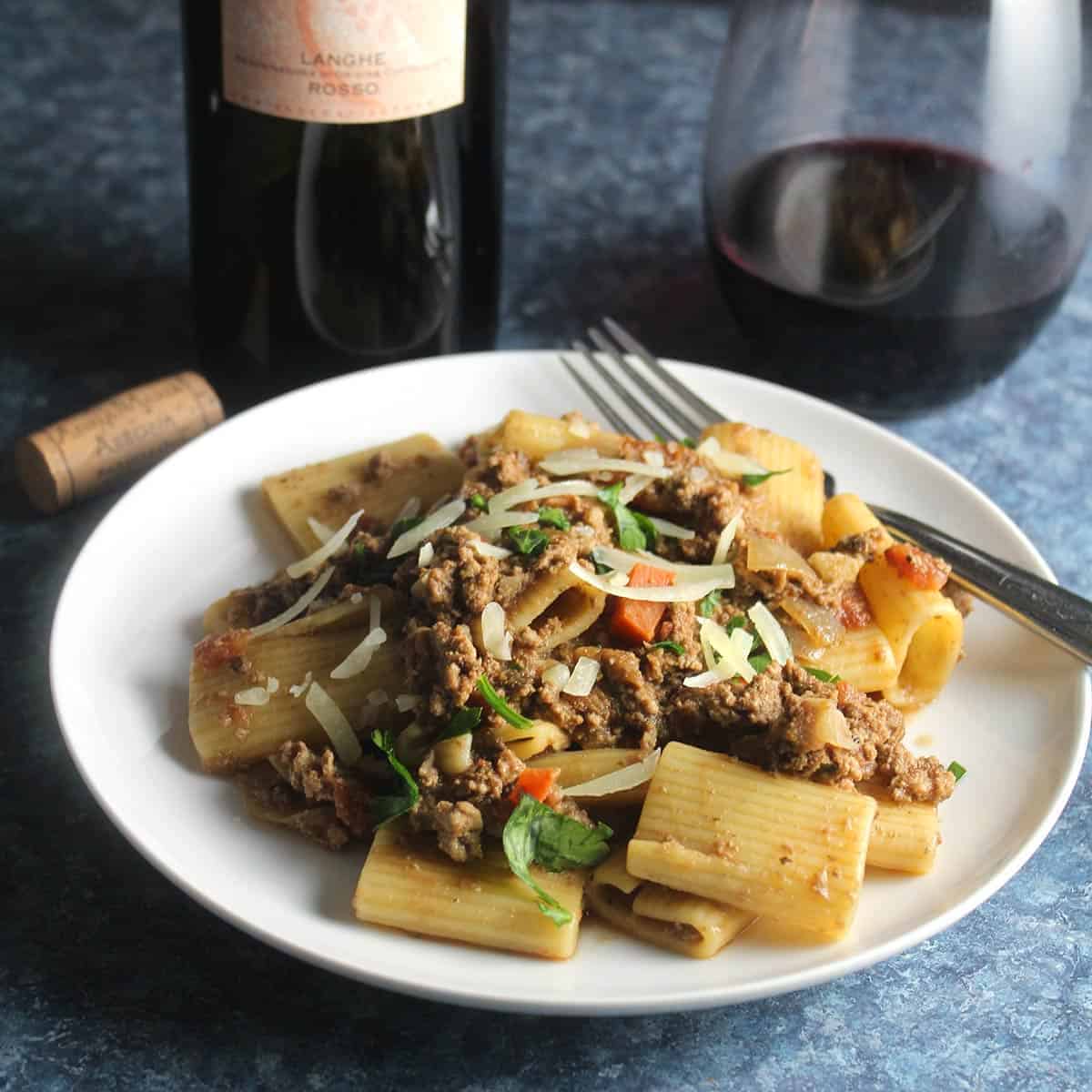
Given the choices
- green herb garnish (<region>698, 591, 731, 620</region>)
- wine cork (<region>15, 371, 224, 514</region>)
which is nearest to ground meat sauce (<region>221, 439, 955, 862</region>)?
green herb garnish (<region>698, 591, 731, 620</region>)

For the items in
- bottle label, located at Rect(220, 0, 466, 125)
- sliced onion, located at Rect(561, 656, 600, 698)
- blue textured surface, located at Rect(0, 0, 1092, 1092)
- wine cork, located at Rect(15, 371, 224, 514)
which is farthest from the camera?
wine cork, located at Rect(15, 371, 224, 514)

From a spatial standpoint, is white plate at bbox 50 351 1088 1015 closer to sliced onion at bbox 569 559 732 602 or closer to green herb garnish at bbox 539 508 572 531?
sliced onion at bbox 569 559 732 602

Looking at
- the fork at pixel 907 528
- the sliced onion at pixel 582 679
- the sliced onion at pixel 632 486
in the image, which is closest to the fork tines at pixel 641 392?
the fork at pixel 907 528

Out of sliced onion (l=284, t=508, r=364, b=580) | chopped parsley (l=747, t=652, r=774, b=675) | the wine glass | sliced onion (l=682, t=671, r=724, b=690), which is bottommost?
sliced onion (l=284, t=508, r=364, b=580)

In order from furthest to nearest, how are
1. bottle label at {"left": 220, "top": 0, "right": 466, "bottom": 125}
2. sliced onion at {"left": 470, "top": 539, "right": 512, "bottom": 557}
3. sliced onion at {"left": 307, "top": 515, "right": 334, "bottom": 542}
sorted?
1. bottle label at {"left": 220, "top": 0, "right": 466, "bottom": 125}
2. sliced onion at {"left": 307, "top": 515, "right": 334, "bottom": 542}
3. sliced onion at {"left": 470, "top": 539, "right": 512, "bottom": 557}

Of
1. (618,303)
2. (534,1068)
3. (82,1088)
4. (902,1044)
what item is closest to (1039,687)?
(902,1044)

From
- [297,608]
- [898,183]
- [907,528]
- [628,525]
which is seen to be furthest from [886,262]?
[297,608]
